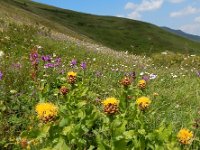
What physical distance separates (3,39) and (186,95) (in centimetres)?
999

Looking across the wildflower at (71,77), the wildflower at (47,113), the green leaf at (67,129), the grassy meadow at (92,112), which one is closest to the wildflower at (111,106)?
the grassy meadow at (92,112)

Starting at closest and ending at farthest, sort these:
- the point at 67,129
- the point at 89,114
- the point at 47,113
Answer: the point at 47,113 < the point at 67,129 < the point at 89,114

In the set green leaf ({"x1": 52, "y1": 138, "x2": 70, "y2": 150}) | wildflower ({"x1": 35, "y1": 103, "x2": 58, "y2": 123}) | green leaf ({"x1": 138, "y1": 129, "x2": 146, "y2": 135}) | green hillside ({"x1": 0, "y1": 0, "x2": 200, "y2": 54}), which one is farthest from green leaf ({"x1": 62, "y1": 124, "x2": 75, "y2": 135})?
green hillside ({"x1": 0, "y1": 0, "x2": 200, "y2": 54})

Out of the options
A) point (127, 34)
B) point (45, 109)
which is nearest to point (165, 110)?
point (45, 109)

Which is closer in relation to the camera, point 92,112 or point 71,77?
point 92,112

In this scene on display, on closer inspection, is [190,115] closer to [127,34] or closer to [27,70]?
[27,70]

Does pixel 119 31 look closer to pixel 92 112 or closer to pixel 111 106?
pixel 92 112

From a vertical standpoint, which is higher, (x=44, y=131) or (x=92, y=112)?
(x=92, y=112)

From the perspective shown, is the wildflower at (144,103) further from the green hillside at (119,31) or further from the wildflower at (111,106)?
the green hillside at (119,31)

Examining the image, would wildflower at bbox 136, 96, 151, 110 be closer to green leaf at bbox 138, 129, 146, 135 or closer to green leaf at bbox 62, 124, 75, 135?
green leaf at bbox 138, 129, 146, 135

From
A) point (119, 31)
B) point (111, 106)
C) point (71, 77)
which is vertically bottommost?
point (111, 106)

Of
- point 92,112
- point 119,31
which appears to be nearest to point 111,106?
point 92,112

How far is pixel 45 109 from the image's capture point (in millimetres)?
3961

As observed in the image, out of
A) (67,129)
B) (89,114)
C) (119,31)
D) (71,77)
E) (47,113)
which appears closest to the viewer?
(47,113)
